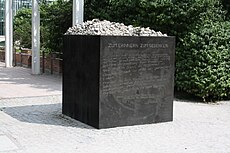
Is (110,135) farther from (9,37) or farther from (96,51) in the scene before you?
(9,37)

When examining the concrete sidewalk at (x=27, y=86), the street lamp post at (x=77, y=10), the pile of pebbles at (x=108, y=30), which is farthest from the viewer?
the street lamp post at (x=77, y=10)

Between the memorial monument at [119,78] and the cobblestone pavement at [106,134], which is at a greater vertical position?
the memorial monument at [119,78]

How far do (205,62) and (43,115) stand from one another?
192 inches

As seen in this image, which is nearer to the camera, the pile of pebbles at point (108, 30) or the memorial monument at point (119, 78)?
the memorial monument at point (119, 78)

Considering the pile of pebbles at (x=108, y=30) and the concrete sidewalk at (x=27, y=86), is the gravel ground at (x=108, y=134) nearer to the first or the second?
the pile of pebbles at (x=108, y=30)

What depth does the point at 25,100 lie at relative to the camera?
36.2 feet

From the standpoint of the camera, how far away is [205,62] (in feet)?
36.6

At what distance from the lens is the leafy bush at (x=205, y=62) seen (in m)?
11.0

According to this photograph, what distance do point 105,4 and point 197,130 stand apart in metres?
8.84

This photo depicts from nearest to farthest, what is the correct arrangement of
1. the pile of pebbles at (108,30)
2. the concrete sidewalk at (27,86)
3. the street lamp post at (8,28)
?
the pile of pebbles at (108,30) < the concrete sidewalk at (27,86) < the street lamp post at (8,28)

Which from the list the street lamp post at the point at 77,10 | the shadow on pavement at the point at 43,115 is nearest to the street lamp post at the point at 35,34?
the street lamp post at the point at 77,10

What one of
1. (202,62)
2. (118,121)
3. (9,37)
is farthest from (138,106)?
(9,37)

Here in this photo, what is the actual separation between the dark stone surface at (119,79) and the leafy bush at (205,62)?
9.69ft

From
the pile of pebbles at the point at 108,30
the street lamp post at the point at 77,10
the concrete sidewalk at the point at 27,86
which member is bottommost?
the concrete sidewalk at the point at 27,86
